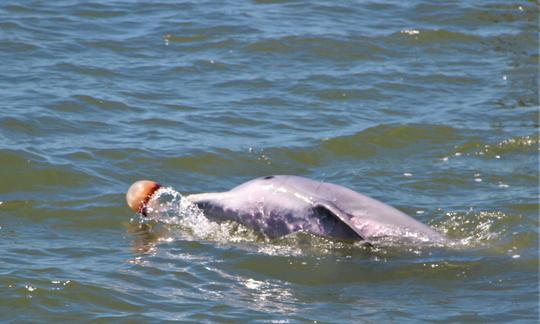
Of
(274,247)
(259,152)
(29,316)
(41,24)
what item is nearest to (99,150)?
(259,152)

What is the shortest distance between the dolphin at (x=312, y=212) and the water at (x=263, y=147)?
11 cm

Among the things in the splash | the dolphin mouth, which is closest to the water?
the splash

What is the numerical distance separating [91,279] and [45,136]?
3.87 m

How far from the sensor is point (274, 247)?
9.06 metres

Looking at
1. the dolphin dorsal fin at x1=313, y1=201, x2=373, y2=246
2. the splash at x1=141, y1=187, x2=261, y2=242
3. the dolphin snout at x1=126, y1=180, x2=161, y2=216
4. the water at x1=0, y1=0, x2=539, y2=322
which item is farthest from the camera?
the dolphin snout at x1=126, y1=180, x2=161, y2=216

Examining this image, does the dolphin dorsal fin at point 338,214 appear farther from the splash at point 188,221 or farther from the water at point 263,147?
the splash at point 188,221

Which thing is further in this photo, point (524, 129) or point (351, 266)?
point (524, 129)

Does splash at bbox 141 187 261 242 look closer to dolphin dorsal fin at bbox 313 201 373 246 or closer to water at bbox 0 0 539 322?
water at bbox 0 0 539 322

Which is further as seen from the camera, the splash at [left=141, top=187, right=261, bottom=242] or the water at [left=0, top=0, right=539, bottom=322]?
the splash at [left=141, top=187, right=261, bottom=242]

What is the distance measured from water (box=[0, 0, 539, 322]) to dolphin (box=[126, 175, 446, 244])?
0.35 feet

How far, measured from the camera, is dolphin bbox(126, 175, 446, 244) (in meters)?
8.95

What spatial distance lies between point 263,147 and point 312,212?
3.13m

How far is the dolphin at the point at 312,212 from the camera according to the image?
895 centimetres

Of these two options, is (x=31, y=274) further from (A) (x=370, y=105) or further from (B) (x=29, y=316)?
(A) (x=370, y=105)
